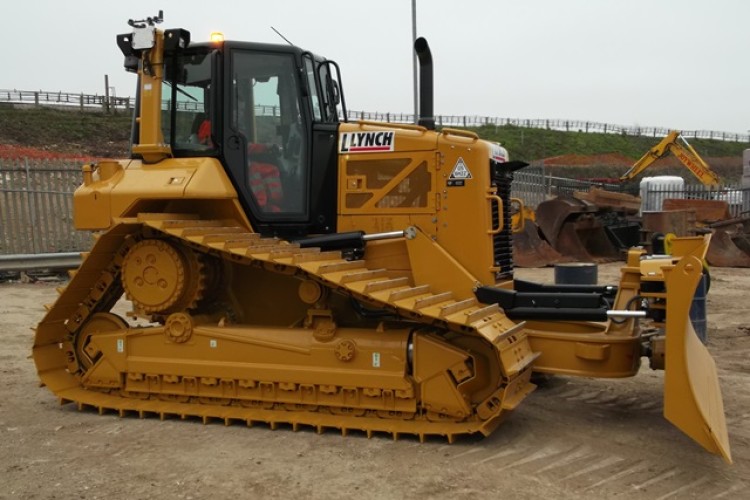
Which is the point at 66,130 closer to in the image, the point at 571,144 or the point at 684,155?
the point at 684,155

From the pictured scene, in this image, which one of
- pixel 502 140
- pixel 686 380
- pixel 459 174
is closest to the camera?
pixel 686 380

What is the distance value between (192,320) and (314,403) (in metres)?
1.15

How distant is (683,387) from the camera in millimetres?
4551

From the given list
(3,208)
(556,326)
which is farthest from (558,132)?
(556,326)

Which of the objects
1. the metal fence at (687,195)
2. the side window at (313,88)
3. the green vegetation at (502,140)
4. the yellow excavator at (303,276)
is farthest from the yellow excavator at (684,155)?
the side window at (313,88)

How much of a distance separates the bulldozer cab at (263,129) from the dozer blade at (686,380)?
104 inches

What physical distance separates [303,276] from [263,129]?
1.30 meters

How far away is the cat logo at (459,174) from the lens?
5.77 meters

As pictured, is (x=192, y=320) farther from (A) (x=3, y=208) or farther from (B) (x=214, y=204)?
(A) (x=3, y=208)

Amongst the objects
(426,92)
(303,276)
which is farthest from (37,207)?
(426,92)

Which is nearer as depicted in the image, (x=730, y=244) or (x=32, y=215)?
(x=32, y=215)

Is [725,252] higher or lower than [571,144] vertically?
lower

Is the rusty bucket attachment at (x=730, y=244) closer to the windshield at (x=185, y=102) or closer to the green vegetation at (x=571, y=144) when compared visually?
the windshield at (x=185, y=102)

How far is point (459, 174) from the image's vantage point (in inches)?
228
